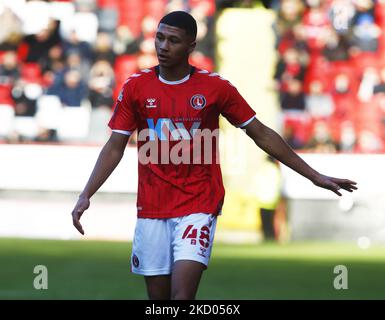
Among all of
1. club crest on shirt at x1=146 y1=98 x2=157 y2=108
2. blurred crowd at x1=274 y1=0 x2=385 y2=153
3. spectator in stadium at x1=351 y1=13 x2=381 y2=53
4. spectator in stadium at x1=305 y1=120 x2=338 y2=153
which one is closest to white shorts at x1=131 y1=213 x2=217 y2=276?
club crest on shirt at x1=146 y1=98 x2=157 y2=108

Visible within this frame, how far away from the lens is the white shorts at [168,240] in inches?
272

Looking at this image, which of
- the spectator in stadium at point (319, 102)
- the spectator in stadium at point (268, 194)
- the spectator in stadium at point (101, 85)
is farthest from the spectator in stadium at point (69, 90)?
the spectator in stadium at point (319, 102)

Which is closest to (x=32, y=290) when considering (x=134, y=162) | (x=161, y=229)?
(x=161, y=229)

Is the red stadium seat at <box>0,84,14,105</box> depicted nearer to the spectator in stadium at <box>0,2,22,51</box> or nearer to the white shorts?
the spectator in stadium at <box>0,2,22,51</box>

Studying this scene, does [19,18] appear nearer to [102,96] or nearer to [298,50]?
[102,96]

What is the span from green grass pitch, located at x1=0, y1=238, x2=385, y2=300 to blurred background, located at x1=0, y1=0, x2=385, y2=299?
391mm

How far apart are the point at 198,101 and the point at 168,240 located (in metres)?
0.89

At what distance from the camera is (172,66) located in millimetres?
7051

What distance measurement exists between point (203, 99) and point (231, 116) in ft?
0.89

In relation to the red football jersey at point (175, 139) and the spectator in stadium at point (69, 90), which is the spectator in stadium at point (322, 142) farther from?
the red football jersey at point (175, 139)

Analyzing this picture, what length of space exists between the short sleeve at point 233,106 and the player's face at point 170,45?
→ 1.11 ft

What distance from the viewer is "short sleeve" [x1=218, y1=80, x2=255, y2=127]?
23.5 feet

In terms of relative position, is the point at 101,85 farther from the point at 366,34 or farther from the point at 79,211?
the point at 79,211

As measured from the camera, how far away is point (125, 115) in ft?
23.4
